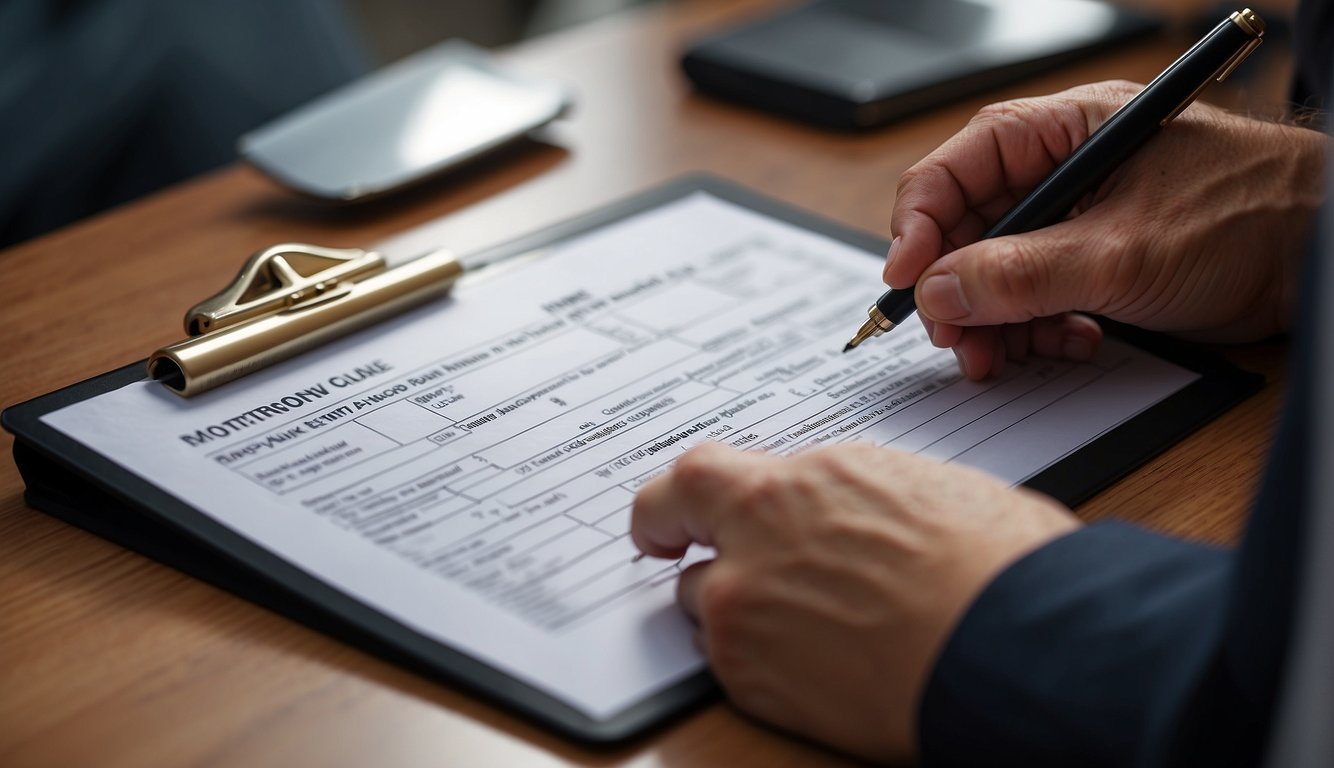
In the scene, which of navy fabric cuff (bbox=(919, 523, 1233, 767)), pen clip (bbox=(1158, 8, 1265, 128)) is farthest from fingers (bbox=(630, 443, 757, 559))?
pen clip (bbox=(1158, 8, 1265, 128))

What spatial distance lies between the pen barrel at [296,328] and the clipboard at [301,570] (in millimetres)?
34

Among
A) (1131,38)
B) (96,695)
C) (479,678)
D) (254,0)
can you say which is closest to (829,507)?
(479,678)

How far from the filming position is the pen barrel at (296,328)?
0.64 meters

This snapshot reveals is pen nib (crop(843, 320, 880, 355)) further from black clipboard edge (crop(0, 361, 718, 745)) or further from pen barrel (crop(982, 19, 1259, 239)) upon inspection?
black clipboard edge (crop(0, 361, 718, 745))

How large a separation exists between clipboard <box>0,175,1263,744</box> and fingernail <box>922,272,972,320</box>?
0.09 metres

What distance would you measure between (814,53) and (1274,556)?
0.77 metres

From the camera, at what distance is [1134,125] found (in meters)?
0.67

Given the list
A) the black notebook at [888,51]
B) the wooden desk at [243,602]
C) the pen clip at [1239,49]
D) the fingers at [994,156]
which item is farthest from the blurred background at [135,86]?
the pen clip at [1239,49]

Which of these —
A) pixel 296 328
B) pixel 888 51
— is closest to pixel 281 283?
pixel 296 328

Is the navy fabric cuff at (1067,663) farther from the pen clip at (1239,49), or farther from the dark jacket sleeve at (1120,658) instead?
the pen clip at (1239,49)

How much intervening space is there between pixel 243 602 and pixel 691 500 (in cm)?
19

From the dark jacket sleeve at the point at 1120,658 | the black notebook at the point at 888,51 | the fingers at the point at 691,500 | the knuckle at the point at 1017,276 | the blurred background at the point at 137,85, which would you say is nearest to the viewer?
the dark jacket sleeve at the point at 1120,658

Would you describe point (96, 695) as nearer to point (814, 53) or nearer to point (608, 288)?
point (608, 288)

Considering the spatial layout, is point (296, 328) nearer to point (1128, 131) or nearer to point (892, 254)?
point (892, 254)
